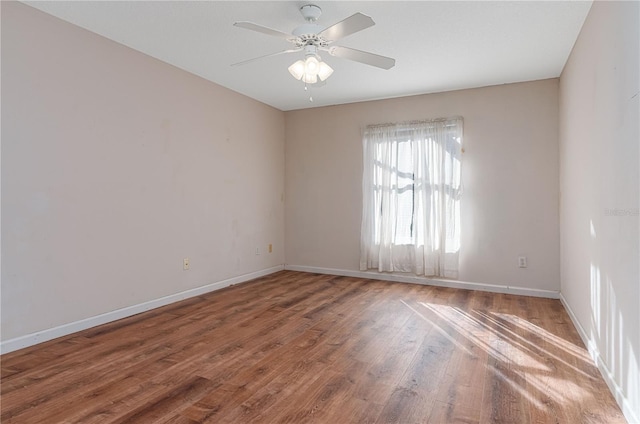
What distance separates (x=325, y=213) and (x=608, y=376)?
371 centimetres

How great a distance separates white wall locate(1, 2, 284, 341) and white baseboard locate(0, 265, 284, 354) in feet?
0.15

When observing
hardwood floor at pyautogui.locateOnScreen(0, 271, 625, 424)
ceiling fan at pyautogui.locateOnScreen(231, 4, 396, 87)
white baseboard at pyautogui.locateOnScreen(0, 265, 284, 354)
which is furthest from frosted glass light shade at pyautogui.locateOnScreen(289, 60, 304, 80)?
white baseboard at pyautogui.locateOnScreen(0, 265, 284, 354)

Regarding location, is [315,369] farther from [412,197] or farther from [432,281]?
[412,197]

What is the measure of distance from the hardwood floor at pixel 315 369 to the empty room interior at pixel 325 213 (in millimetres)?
20

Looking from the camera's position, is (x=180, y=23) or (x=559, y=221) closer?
(x=180, y=23)

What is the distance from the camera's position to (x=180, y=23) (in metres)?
2.81

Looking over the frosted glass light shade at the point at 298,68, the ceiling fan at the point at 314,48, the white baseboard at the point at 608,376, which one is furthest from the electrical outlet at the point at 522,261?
the frosted glass light shade at the point at 298,68

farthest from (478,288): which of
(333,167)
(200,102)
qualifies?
(200,102)

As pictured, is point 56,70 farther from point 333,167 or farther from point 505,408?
point 505,408

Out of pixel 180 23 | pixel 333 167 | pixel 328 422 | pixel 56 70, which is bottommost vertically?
pixel 328 422

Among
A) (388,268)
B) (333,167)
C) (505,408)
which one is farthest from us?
(333,167)

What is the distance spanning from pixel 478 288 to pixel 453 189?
1.21 meters

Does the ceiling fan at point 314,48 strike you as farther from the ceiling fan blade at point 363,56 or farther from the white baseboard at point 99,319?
the white baseboard at point 99,319

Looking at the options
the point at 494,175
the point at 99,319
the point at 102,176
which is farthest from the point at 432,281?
the point at 102,176
